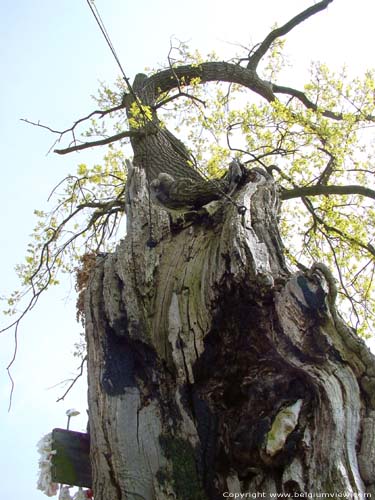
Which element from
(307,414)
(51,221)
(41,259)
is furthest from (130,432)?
(51,221)

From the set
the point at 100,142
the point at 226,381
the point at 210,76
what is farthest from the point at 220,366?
the point at 210,76

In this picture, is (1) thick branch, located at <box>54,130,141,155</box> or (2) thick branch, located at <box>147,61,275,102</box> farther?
(2) thick branch, located at <box>147,61,275,102</box>

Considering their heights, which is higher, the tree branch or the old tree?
the tree branch

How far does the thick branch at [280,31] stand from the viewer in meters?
6.86

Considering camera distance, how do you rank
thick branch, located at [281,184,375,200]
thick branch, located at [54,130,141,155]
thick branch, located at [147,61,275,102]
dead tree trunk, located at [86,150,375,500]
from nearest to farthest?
dead tree trunk, located at [86,150,375,500] → thick branch, located at [54,130,141,155] → thick branch, located at [281,184,375,200] → thick branch, located at [147,61,275,102]

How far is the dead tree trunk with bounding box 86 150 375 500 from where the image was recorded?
6.66 ft

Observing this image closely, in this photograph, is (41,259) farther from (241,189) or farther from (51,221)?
(241,189)

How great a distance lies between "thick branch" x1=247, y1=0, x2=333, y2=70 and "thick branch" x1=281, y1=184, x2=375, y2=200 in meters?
2.36

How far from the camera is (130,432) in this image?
2.31 m

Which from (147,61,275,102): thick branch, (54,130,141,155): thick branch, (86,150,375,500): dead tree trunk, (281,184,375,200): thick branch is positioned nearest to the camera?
(86,150,375,500): dead tree trunk

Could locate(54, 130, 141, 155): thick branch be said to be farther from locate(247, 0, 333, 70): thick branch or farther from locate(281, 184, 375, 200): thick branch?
locate(247, 0, 333, 70): thick branch

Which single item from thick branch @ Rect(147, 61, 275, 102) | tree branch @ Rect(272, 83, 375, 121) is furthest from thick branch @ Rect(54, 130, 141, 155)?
tree branch @ Rect(272, 83, 375, 121)

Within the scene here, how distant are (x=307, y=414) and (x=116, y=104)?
5.80m

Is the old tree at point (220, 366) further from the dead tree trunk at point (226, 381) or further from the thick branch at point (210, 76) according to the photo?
the thick branch at point (210, 76)
